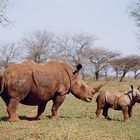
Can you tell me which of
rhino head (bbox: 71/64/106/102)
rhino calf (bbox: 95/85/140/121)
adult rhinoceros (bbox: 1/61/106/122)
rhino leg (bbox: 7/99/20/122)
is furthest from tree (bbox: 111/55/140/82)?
rhino leg (bbox: 7/99/20/122)

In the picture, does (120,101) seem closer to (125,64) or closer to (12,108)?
(12,108)

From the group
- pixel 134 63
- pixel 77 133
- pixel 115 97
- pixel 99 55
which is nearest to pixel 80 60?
pixel 99 55

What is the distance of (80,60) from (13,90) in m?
73.8

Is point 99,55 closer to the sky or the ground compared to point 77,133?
closer to the sky

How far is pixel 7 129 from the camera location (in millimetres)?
11930

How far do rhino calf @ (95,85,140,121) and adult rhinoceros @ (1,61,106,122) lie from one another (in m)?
1.15

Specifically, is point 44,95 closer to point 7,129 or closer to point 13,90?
point 13,90

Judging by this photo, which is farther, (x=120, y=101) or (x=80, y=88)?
(x=120, y=101)

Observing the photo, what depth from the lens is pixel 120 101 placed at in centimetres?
1641

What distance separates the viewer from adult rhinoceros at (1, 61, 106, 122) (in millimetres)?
13578

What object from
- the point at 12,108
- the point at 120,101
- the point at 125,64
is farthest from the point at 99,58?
the point at 12,108

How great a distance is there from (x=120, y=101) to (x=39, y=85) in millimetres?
3737

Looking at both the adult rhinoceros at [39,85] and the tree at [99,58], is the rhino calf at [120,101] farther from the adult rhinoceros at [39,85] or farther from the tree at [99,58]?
the tree at [99,58]

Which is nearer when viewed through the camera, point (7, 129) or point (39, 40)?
point (7, 129)
